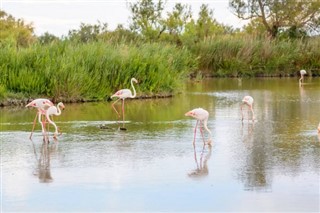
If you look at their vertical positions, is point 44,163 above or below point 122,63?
below

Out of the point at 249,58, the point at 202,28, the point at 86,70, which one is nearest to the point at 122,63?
the point at 86,70

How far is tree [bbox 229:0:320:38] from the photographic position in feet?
149

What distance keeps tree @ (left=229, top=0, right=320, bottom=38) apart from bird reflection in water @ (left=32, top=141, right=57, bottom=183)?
1374 inches

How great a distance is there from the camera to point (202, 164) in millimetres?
9906

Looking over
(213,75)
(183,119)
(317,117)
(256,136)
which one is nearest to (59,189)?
(256,136)

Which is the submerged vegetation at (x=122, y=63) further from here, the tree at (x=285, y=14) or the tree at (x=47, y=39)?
the tree at (x=285, y=14)

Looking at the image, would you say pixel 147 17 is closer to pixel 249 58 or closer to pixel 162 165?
pixel 249 58

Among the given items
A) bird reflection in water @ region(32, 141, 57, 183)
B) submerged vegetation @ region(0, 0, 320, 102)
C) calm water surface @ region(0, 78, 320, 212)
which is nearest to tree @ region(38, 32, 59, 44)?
submerged vegetation @ region(0, 0, 320, 102)

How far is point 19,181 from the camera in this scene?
8.86 metres

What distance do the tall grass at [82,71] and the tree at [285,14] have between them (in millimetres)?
23915

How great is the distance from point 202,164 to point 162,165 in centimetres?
53

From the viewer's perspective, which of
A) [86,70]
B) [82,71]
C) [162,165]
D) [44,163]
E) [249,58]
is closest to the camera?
[162,165]

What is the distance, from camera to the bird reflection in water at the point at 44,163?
359 inches

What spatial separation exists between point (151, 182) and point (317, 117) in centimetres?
713
